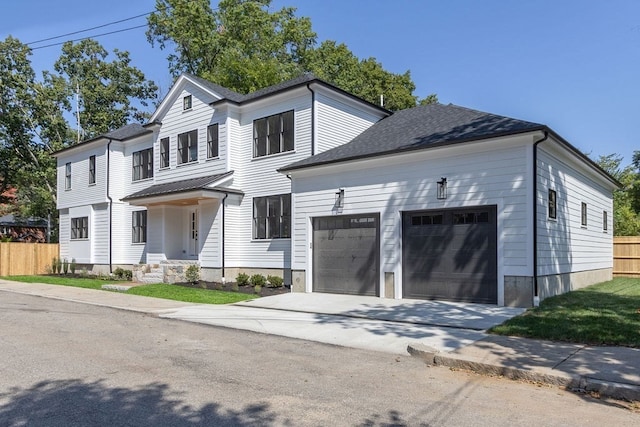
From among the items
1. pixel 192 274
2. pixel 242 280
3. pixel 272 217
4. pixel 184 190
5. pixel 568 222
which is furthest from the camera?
pixel 192 274

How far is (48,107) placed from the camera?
33.2 m

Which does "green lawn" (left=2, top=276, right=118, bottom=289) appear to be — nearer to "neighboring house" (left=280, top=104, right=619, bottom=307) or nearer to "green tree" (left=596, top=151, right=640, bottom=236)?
"neighboring house" (left=280, top=104, right=619, bottom=307)

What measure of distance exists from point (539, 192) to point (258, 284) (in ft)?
31.0

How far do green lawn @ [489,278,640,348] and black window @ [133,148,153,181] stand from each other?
17970 mm

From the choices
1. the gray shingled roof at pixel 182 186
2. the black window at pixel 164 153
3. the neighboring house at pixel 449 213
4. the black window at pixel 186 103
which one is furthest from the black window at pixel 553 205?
the black window at pixel 164 153

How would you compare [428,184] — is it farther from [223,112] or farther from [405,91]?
[405,91]

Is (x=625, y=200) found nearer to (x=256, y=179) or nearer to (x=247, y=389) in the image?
(x=256, y=179)

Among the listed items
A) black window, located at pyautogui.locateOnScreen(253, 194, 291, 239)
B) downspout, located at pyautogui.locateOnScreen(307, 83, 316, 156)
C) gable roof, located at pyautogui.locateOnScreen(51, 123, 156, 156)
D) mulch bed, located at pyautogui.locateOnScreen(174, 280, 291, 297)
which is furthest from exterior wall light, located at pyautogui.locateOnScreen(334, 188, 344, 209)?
gable roof, located at pyautogui.locateOnScreen(51, 123, 156, 156)

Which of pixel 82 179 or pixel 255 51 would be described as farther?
pixel 255 51

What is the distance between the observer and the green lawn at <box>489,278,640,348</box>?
7688 millimetres

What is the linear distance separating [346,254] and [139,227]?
1248cm

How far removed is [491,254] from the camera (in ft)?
38.0

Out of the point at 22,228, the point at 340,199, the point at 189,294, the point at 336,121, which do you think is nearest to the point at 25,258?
the point at 189,294

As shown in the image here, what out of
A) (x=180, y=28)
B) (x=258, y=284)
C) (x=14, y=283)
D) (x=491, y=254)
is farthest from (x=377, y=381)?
(x=180, y=28)
